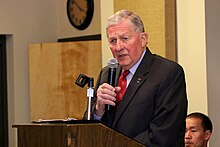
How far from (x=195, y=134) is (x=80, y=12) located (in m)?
3.00

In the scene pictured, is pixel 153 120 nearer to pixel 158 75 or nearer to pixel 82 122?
pixel 158 75

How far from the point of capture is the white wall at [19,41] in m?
6.74

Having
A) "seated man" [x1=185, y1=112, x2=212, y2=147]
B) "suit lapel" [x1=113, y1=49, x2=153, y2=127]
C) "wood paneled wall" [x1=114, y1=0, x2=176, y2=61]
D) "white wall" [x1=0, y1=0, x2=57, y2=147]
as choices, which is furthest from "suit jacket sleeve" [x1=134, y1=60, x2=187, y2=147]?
"white wall" [x1=0, y1=0, x2=57, y2=147]

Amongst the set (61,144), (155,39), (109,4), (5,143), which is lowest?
(5,143)

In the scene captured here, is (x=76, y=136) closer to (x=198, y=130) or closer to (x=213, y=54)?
(x=198, y=130)

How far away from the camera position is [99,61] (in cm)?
624

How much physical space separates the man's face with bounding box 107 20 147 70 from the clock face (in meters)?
3.95

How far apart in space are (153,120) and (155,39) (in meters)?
2.08

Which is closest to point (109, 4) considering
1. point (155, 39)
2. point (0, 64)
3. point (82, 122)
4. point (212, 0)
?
point (155, 39)

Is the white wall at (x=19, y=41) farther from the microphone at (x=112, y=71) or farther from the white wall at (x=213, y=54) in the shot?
the microphone at (x=112, y=71)

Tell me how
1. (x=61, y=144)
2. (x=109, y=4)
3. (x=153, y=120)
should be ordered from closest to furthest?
1. (x=61, y=144)
2. (x=153, y=120)
3. (x=109, y=4)

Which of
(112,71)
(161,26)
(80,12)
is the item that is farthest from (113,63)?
(80,12)

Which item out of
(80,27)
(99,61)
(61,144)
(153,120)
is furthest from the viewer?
(80,27)

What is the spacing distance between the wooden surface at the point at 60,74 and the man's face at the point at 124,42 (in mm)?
3658
